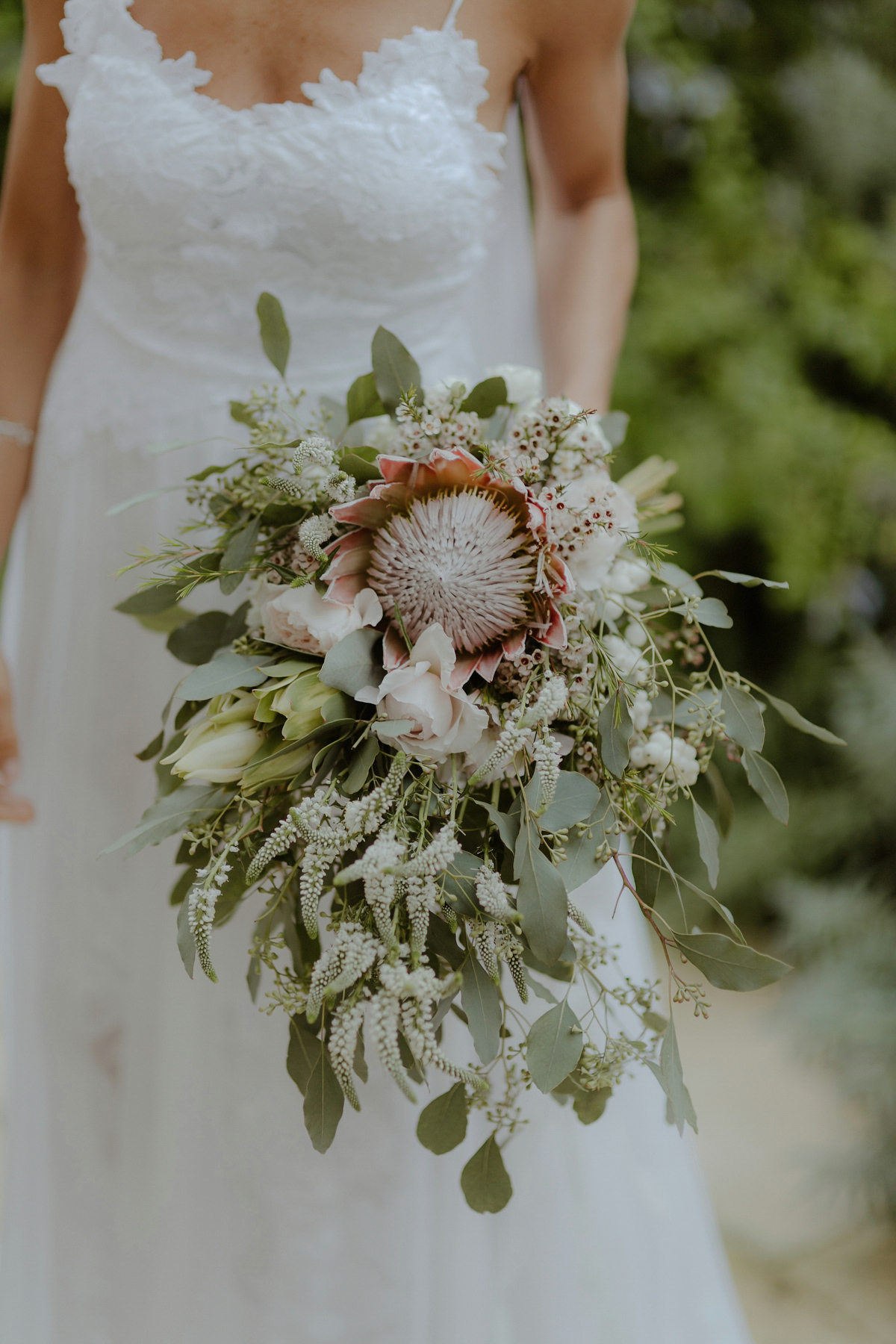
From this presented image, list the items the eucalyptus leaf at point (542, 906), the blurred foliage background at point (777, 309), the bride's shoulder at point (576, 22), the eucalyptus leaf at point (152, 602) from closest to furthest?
1. the eucalyptus leaf at point (542, 906)
2. the eucalyptus leaf at point (152, 602)
3. the bride's shoulder at point (576, 22)
4. the blurred foliage background at point (777, 309)

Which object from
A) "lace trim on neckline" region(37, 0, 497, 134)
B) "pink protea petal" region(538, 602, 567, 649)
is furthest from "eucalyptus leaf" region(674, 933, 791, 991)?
"lace trim on neckline" region(37, 0, 497, 134)

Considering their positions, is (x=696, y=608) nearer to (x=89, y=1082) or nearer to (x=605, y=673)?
(x=605, y=673)

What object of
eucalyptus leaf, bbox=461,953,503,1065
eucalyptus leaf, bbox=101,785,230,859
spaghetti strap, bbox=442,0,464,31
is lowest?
eucalyptus leaf, bbox=461,953,503,1065

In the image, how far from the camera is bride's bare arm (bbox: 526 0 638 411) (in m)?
1.05

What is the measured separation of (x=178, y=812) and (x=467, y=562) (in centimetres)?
28

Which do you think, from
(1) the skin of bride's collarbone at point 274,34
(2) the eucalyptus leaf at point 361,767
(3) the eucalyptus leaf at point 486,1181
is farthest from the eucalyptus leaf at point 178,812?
(1) the skin of bride's collarbone at point 274,34

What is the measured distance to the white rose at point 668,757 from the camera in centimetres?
78

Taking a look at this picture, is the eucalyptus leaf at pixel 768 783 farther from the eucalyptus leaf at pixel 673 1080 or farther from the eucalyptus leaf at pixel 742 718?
the eucalyptus leaf at pixel 673 1080

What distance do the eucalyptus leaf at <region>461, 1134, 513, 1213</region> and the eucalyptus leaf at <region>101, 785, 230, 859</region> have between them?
0.32 m

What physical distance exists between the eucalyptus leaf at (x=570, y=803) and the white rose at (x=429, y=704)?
70mm

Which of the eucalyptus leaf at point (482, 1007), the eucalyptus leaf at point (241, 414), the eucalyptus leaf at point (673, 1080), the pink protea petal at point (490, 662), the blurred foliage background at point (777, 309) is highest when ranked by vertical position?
the blurred foliage background at point (777, 309)

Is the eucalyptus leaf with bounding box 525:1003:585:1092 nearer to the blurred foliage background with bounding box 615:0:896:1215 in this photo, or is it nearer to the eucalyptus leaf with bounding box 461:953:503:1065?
the eucalyptus leaf with bounding box 461:953:503:1065

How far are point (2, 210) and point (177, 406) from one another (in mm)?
314

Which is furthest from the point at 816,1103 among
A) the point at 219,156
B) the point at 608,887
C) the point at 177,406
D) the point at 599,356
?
the point at 219,156
